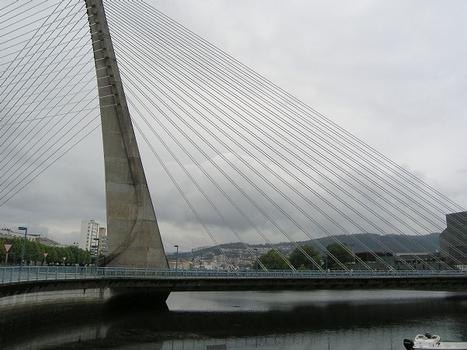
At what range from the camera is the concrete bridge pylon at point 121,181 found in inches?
1470

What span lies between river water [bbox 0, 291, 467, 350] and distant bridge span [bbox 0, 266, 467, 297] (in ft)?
7.89

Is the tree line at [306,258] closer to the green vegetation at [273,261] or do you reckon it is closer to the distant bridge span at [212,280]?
the green vegetation at [273,261]

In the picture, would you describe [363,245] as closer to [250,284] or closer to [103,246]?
[250,284]

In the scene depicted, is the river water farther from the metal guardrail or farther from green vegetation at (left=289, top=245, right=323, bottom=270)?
green vegetation at (left=289, top=245, right=323, bottom=270)

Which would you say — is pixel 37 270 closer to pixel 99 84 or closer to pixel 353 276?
pixel 99 84

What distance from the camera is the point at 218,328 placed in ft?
103

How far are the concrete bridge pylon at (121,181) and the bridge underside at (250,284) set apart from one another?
3.15 metres

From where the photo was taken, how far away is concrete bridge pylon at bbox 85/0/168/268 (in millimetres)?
37344

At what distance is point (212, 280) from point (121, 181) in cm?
1092

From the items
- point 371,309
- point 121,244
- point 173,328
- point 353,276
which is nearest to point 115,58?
point 121,244

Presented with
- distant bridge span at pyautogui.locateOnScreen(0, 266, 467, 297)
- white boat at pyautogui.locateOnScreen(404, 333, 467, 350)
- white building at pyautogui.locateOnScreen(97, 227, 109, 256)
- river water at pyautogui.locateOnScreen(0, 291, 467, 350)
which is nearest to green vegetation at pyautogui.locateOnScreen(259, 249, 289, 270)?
white building at pyautogui.locateOnScreen(97, 227, 109, 256)

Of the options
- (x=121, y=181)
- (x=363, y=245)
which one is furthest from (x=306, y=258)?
(x=121, y=181)

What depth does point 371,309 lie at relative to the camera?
45969 mm

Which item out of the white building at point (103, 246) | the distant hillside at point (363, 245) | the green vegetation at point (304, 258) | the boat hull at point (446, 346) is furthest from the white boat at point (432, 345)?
the green vegetation at point (304, 258)
